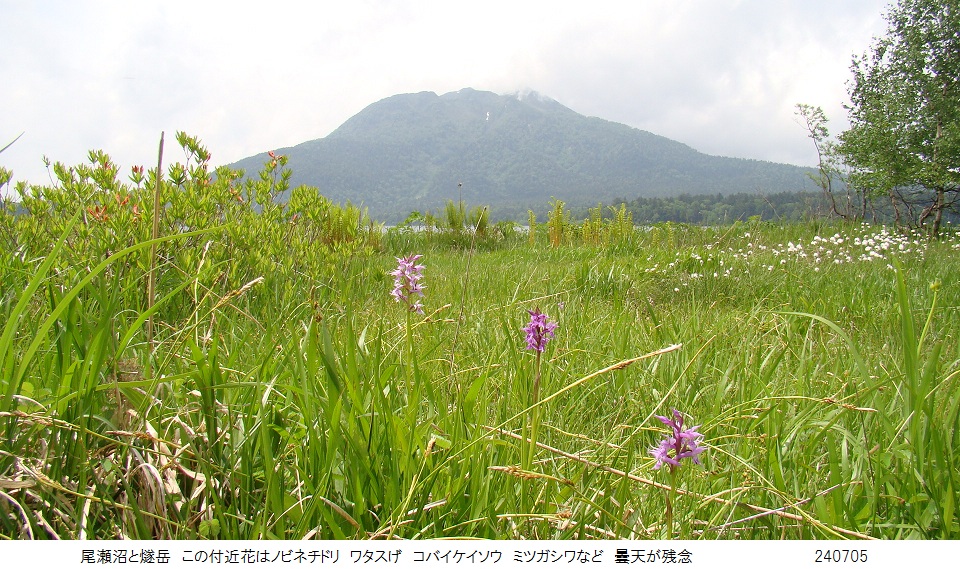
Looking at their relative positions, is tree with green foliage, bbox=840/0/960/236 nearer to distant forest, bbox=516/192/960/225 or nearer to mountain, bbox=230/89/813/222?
distant forest, bbox=516/192/960/225

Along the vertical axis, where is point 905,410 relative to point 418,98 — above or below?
below

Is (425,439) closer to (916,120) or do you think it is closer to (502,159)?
(916,120)

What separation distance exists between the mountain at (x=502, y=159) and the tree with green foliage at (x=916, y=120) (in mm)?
82502

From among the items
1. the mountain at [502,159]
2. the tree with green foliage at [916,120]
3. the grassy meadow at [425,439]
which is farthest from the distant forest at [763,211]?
the mountain at [502,159]

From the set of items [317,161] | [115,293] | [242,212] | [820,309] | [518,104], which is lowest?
[820,309]

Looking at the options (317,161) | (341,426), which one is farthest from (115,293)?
(317,161)

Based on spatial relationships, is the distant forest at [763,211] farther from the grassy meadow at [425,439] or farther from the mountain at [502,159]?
the mountain at [502,159]

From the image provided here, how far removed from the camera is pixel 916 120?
14055 millimetres

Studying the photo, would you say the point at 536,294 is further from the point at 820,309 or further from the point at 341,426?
the point at 341,426

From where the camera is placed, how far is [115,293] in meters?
1.14

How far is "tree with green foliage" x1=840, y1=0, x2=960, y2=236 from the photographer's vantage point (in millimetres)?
13141

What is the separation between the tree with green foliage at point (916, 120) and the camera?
13141 mm

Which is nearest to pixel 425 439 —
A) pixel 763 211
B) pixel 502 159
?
pixel 763 211

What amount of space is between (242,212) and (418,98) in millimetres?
185696
